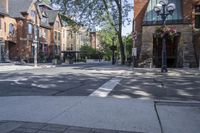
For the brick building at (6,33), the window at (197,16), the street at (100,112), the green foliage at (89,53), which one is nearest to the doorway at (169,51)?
the window at (197,16)

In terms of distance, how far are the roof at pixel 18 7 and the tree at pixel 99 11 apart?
12111 millimetres

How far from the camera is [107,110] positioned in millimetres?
9406

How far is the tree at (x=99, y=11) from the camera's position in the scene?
47750 millimetres

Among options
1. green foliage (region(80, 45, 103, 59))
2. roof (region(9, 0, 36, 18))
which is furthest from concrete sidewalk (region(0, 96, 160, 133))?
green foliage (region(80, 45, 103, 59))

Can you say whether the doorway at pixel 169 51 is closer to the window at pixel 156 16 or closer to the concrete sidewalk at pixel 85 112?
the window at pixel 156 16

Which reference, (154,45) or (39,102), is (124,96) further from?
(154,45)

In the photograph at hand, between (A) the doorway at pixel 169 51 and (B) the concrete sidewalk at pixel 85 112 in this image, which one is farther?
(A) the doorway at pixel 169 51

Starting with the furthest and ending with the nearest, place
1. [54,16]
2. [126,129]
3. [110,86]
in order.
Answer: [54,16], [110,86], [126,129]

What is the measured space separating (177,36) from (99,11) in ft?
60.0

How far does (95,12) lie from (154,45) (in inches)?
670

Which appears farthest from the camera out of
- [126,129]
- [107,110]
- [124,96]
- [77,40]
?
[77,40]

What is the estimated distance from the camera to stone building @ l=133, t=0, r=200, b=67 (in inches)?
1262

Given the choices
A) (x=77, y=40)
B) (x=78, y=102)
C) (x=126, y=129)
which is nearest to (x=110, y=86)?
(x=78, y=102)

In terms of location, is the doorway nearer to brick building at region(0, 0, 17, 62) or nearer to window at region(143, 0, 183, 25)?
window at region(143, 0, 183, 25)
